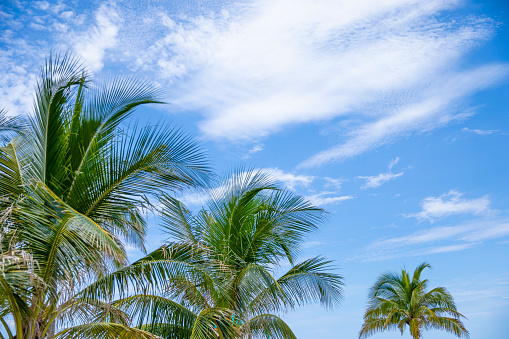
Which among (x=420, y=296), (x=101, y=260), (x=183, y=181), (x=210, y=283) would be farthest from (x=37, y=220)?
(x=420, y=296)

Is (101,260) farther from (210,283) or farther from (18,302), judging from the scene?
(210,283)

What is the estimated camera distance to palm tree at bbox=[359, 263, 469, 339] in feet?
73.0

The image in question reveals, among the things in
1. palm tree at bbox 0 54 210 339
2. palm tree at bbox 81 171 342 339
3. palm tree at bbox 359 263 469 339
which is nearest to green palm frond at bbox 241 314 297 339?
palm tree at bbox 81 171 342 339

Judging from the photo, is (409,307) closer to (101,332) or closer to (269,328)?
(269,328)

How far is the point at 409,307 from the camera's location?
76.1ft

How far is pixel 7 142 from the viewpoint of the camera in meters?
8.29

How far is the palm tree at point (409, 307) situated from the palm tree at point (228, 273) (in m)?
13.0

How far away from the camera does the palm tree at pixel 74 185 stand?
647 centimetres

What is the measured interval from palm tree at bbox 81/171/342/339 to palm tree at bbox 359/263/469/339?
42.5 feet

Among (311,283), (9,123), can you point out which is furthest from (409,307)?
(9,123)

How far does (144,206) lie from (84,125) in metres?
1.68

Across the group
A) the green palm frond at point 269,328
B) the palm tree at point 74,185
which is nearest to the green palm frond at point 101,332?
the palm tree at point 74,185

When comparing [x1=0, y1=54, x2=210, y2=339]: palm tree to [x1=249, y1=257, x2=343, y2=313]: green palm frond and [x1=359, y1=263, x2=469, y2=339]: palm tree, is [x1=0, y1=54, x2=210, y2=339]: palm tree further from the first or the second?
[x1=359, y1=263, x2=469, y2=339]: palm tree

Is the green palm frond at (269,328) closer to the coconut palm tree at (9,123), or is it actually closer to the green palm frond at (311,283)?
the green palm frond at (311,283)
